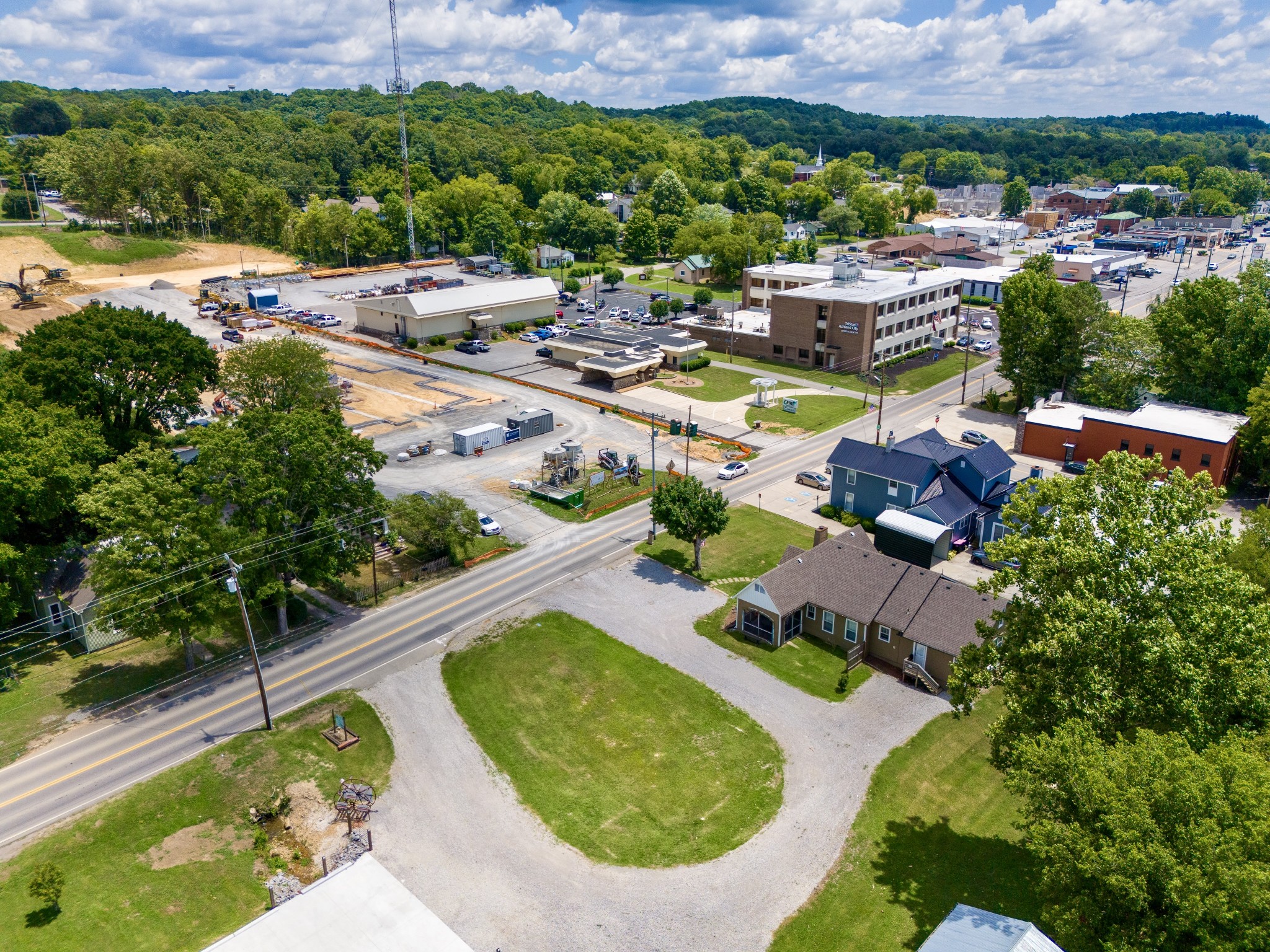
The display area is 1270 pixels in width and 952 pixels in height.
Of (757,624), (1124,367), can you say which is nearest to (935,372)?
(1124,367)

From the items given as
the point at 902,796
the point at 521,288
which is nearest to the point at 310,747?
the point at 902,796

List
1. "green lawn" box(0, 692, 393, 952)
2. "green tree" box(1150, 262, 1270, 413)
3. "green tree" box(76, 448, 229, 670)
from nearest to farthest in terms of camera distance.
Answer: "green lawn" box(0, 692, 393, 952), "green tree" box(76, 448, 229, 670), "green tree" box(1150, 262, 1270, 413)

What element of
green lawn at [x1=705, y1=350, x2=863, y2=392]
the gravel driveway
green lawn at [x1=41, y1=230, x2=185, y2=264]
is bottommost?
the gravel driveway

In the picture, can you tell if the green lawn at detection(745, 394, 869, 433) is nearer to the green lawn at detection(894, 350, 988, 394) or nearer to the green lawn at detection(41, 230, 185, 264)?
the green lawn at detection(894, 350, 988, 394)

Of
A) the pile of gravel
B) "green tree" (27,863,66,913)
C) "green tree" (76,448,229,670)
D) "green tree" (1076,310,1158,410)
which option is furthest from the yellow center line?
"green tree" (1076,310,1158,410)

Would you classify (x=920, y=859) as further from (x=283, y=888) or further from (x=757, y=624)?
(x=283, y=888)

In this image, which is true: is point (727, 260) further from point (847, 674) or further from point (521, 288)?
point (847, 674)

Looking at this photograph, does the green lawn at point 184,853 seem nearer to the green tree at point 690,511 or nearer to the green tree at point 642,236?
the green tree at point 690,511
